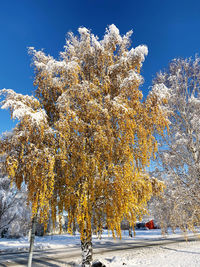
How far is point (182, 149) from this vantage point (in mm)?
10242

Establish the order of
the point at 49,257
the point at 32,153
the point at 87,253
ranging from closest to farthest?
the point at 32,153 < the point at 87,253 < the point at 49,257

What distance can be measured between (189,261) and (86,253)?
575 cm

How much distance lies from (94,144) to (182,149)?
5.91 metres

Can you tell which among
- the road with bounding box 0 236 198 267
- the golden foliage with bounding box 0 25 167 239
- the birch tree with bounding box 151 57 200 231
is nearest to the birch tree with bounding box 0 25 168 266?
the golden foliage with bounding box 0 25 167 239

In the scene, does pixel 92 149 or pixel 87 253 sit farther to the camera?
pixel 87 253

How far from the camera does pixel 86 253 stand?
7121 mm

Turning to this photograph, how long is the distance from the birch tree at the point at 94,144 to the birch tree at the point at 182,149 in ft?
8.03

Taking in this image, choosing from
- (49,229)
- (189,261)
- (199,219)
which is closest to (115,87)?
(199,219)

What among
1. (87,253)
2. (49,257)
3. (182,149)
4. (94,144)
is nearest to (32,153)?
(94,144)

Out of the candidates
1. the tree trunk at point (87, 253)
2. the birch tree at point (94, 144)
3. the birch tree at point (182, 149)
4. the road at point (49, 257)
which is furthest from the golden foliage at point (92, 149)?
the road at point (49, 257)

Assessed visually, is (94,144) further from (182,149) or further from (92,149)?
A: (182,149)

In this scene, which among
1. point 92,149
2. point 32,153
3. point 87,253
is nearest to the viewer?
point 32,153

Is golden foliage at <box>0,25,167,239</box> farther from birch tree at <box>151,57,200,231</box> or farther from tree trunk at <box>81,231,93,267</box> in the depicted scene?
birch tree at <box>151,57,200,231</box>

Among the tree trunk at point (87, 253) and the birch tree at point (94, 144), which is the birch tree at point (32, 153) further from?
the tree trunk at point (87, 253)
